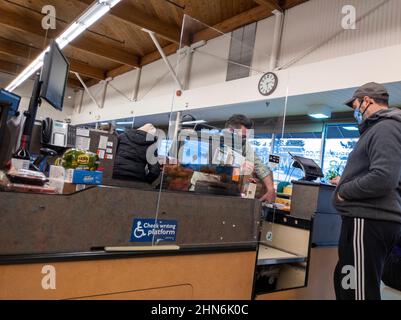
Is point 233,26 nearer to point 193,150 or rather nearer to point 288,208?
point 288,208

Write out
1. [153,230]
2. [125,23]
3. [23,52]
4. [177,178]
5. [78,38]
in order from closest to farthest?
[153,230], [177,178], [125,23], [78,38], [23,52]

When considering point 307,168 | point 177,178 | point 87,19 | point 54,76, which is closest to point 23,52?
point 87,19

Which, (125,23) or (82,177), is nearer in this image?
(82,177)

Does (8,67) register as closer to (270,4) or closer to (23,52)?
(23,52)

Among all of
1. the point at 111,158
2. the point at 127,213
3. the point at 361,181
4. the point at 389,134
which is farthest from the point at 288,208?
the point at 111,158

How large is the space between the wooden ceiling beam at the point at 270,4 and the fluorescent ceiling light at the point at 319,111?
1.55 meters

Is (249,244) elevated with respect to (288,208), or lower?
lower

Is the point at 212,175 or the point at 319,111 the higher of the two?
the point at 319,111

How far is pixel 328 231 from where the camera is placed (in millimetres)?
1985

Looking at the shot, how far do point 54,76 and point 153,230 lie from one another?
3.38 ft

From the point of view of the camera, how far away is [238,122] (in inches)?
72.1

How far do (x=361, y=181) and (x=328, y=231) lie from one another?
1.98 feet

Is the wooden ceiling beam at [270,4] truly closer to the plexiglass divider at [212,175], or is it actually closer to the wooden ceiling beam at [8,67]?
the plexiglass divider at [212,175]

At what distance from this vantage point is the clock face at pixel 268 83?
4168 mm
